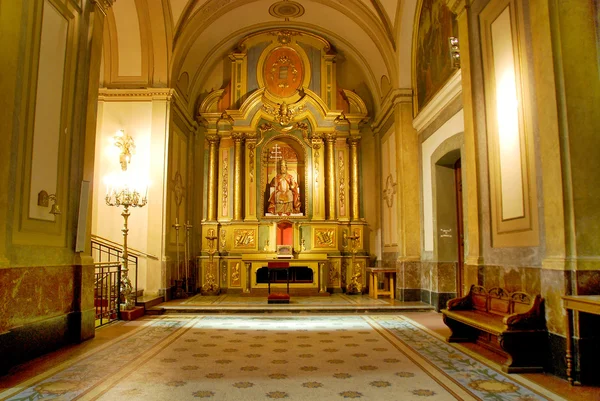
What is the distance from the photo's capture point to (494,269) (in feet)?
18.6

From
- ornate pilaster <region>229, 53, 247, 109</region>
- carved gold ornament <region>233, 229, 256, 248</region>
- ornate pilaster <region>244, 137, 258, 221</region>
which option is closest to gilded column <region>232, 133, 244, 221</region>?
ornate pilaster <region>244, 137, 258, 221</region>

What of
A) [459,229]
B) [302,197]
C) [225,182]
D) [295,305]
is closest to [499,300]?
[459,229]

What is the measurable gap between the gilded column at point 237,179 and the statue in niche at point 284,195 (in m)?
0.84

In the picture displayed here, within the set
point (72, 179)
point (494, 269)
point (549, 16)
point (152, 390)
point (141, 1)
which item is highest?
point (141, 1)

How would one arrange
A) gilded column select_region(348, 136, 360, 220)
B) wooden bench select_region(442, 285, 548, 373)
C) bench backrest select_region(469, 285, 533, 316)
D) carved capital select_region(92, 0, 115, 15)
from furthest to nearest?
gilded column select_region(348, 136, 360, 220), carved capital select_region(92, 0, 115, 15), bench backrest select_region(469, 285, 533, 316), wooden bench select_region(442, 285, 548, 373)

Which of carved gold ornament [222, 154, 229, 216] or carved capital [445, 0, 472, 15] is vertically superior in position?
carved capital [445, 0, 472, 15]

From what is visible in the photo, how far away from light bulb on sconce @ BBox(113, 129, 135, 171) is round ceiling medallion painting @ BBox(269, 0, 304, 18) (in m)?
5.37

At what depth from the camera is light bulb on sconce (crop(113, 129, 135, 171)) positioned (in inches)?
398

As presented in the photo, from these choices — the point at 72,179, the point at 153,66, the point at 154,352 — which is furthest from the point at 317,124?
the point at 154,352

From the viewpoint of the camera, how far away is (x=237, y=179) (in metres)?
12.7

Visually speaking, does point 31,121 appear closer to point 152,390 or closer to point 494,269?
point 152,390

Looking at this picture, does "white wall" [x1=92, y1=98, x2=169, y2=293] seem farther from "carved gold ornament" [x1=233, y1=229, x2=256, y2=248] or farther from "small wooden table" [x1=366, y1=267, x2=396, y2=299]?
"small wooden table" [x1=366, y1=267, x2=396, y2=299]

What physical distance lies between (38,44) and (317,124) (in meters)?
8.38

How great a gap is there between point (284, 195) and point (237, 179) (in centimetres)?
135
